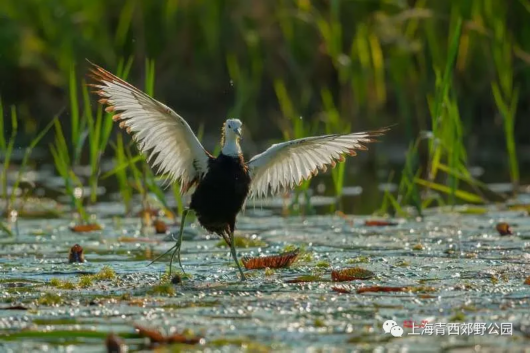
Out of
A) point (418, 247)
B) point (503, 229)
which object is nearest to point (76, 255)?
point (418, 247)

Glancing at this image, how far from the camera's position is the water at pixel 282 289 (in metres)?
4.92

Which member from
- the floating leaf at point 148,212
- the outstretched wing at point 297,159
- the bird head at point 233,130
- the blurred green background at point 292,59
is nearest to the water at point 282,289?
the floating leaf at point 148,212

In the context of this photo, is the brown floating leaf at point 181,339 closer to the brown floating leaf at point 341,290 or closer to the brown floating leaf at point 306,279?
the brown floating leaf at point 341,290

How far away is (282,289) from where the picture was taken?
241 inches

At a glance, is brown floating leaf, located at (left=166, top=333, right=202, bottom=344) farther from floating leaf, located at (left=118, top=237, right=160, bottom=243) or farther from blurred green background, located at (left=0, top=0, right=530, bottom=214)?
blurred green background, located at (left=0, top=0, right=530, bottom=214)

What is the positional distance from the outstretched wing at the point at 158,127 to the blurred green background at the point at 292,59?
4.00 metres

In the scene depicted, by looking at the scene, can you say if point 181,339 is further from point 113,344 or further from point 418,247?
point 418,247

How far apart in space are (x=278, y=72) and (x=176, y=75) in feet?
4.87

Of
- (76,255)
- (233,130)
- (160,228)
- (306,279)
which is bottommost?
(306,279)

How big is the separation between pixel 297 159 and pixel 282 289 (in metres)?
1.62

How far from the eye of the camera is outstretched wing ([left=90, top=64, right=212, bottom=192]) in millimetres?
6789

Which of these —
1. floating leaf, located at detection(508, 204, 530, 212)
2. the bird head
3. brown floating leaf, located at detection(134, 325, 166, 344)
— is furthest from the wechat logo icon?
floating leaf, located at detection(508, 204, 530, 212)

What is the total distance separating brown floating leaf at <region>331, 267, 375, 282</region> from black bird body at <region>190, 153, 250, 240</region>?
871 mm

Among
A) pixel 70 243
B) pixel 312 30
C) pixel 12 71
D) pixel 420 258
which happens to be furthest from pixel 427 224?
pixel 12 71
